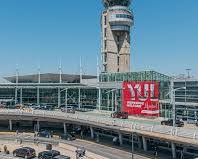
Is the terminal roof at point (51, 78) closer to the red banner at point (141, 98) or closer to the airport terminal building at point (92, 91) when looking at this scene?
the airport terminal building at point (92, 91)

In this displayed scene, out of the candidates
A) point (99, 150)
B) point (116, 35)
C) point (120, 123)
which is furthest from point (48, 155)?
point (116, 35)

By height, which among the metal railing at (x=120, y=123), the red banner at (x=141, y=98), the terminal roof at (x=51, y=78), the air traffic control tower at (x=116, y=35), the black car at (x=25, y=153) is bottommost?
the black car at (x=25, y=153)

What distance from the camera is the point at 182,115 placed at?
79.6m

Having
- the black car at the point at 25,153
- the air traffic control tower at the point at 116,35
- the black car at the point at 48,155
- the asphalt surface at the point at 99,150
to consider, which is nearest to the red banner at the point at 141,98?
the asphalt surface at the point at 99,150

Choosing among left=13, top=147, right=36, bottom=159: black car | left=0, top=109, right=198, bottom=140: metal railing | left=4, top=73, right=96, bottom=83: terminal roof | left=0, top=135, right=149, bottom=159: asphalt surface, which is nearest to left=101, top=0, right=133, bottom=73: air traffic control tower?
left=4, top=73, right=96, bottom=83: terminal roof

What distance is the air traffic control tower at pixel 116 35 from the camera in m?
118

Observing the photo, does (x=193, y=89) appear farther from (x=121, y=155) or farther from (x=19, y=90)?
(x=19, y=90)

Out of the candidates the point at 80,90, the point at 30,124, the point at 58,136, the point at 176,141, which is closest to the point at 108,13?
the point at 80,90

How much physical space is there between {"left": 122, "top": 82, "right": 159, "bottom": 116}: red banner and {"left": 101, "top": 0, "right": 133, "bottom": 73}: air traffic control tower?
109ft

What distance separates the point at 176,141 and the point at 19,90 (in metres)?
78.1

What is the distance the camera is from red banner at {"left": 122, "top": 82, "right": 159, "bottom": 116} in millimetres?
81125

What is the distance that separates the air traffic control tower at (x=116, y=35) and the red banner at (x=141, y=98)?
33337 millimetres

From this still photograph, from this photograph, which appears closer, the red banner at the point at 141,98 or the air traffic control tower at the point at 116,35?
the red banner at the point at 141,98

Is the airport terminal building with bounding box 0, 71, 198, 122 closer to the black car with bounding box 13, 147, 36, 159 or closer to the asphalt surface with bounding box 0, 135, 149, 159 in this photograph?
the asphalt surface with bounding box 0, 135, 149, 159
